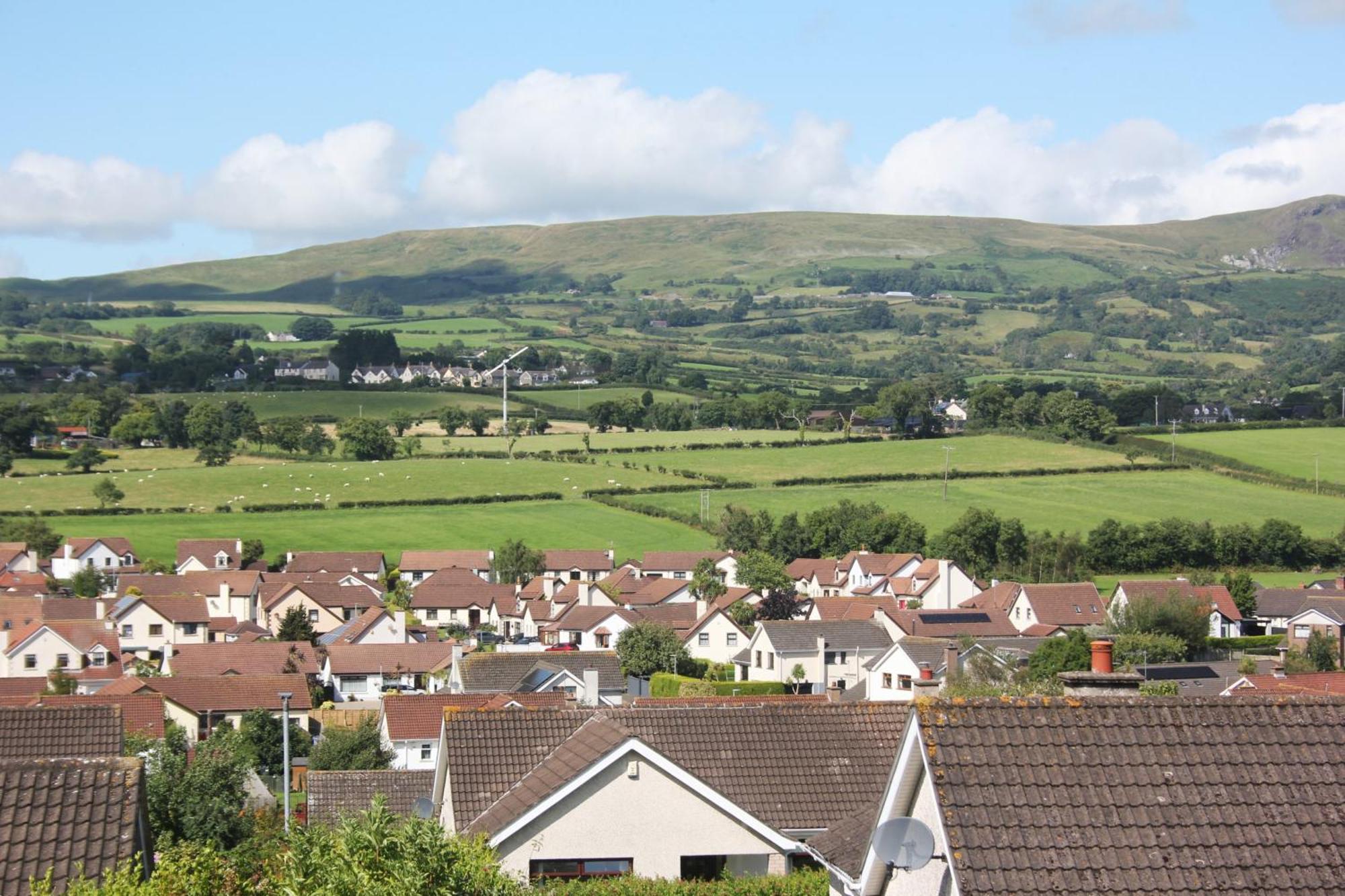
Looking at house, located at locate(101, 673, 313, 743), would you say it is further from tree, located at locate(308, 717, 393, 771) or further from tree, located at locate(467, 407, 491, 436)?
tree, located at locate(467, 407, 491, 436)

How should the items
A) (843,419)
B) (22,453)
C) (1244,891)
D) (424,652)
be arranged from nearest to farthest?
(1244,891), (424,652), (22,453), (843,419)

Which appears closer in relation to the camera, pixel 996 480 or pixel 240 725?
pixel 240 725

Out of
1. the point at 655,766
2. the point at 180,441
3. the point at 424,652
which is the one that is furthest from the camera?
the point at 180,441

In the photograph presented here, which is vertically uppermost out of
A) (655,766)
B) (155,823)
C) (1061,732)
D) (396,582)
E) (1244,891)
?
(1061,732)

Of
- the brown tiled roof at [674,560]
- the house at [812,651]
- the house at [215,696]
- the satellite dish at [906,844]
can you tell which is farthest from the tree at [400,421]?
the satellite dish at [906,844]

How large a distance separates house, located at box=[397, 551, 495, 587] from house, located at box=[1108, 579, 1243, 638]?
36.2m

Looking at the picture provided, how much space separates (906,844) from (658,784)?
7.09 metres

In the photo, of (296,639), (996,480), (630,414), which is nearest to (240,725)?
(296,639)

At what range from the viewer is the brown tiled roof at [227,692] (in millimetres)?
49562

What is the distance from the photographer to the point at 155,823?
21.1 metres

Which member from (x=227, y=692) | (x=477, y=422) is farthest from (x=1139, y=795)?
(x=477, y=422)

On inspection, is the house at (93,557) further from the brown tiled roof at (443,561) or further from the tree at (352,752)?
the tree at (352,752)

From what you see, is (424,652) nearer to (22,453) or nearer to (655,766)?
(655,766)

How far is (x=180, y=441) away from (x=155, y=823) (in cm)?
11971
